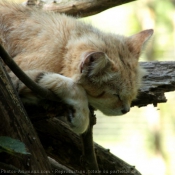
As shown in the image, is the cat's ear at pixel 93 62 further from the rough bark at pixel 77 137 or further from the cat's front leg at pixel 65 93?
the rough bark at pixel 77 137

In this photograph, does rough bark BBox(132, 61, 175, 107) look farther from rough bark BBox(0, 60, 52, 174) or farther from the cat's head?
rough bark BBox(0, 60, 52, 174)

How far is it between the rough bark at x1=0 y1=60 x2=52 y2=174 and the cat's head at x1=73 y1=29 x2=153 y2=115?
31.9 inches

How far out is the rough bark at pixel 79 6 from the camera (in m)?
4.77

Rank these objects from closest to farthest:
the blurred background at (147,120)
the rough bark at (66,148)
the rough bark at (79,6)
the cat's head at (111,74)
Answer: the cat's head at (111,74) < the rough bark at (66,148) < the rough bark at (79,6) < the blurred background at (147,120)

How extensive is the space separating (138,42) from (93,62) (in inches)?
35.5

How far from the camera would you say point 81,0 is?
15.9 feet

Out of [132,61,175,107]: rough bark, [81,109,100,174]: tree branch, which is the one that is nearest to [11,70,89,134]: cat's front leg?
[81,109,100,174]: tree branch

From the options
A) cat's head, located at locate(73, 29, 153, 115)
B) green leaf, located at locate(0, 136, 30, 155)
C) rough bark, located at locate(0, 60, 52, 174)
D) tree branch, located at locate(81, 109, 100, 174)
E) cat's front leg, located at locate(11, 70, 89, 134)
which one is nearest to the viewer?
green leaf, located at locate(0, 136, 30, 155)

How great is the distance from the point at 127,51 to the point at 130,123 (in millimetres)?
8230

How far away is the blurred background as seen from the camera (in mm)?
10992

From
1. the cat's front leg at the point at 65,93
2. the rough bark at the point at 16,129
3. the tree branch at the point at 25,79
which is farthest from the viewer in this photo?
the cat's front leg at the point at 65,93

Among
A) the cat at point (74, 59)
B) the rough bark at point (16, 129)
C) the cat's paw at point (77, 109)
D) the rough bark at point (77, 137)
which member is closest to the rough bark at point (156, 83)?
the rough bark at point (77, 137)

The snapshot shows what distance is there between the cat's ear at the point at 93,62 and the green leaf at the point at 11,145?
1087 millimetres

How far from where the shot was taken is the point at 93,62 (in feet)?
10.6
